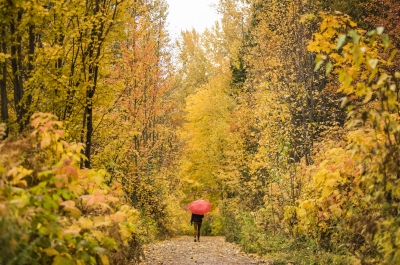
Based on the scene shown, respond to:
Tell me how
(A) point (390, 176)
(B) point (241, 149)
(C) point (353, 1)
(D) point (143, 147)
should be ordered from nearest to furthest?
(A) point (390, 176) < (D) point (143, 147) < (C) point (353, 1) < (B) point (241, 149)

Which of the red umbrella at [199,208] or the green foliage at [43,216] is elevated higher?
the green foliage at [43,216]

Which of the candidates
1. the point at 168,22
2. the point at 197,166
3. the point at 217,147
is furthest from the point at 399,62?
the point at 197,166

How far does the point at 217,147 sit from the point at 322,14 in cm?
2329

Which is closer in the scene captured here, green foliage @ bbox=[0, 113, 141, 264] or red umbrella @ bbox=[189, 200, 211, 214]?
green foliage @ bbox=[0, 113, 141, 264]

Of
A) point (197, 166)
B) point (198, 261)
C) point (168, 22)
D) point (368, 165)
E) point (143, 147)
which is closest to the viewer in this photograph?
point (368, 165)

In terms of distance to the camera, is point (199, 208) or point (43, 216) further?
point (199, 208)

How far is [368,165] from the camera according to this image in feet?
17.3

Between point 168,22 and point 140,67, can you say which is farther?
point 168,22

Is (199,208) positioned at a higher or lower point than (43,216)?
lower

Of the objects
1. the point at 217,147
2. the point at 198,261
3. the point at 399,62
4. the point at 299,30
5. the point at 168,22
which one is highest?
the point at 168,22

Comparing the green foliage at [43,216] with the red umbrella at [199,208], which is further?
the red umbrella at [199,208]

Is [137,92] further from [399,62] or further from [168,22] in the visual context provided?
[399,62]

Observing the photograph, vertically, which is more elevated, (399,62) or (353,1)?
(353,1)

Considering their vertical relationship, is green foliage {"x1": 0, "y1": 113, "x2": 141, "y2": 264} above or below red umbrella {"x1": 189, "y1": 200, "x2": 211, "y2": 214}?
above
